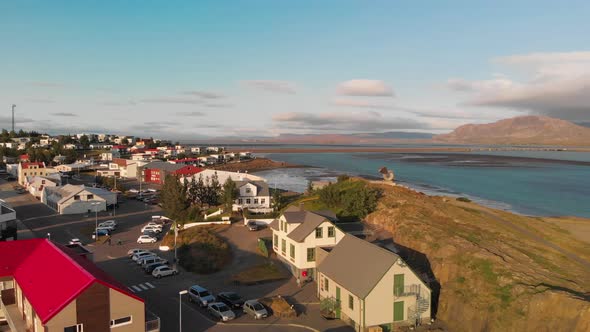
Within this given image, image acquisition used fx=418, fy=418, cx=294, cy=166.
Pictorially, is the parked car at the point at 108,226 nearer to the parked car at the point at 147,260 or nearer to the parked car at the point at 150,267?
the parked car at the point at 147,260

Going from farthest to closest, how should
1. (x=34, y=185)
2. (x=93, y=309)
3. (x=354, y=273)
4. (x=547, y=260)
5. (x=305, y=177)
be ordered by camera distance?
1. (x=305, y=177)
2. (x=34, y=185)
3. (x=547, y=260)
4. (x=354, y=273)
5. (x=93, y=309)

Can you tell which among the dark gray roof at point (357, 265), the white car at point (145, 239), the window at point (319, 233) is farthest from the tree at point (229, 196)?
the dark gray roof at point (357, 265)

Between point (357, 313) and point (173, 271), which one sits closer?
point (357, 313)

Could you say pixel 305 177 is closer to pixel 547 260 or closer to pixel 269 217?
pixel 269 217

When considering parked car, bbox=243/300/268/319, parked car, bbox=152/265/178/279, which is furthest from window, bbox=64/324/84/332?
parked car, bbox=152/265/178/279

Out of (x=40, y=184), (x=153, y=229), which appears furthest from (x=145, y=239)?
(x=40, y=184)

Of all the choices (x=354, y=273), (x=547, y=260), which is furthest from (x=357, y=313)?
(x=547, y=260)

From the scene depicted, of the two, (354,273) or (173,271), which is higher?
(354,273)
